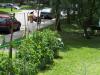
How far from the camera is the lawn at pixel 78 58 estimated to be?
15039 millimetres

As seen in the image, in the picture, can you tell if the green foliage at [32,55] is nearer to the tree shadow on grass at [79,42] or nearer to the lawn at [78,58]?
the lawn at [78,58]

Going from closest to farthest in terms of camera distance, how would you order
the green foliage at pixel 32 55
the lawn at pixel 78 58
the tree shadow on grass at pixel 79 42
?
the green foliage at pixel 32 55
the lawn at pixel 78 58
the tree shadow on grass at pixel 79 42

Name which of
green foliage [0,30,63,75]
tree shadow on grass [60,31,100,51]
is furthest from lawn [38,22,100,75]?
green foliage [0,30,63,75]

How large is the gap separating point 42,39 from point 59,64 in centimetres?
133

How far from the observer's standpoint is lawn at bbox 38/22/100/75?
1504 centimetres

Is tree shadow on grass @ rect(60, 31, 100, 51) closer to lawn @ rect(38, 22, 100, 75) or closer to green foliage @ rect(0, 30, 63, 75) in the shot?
lawn @ rect(38, 22, 100, 75)

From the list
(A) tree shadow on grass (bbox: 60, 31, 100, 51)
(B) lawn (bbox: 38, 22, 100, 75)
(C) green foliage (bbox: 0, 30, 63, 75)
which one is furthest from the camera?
(A) tree shadow on grass (bbox: 60, 31, 100, 51)

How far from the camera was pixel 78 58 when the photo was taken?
1852 cm

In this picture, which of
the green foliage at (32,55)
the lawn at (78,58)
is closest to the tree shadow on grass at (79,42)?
the lawn at (78,58)

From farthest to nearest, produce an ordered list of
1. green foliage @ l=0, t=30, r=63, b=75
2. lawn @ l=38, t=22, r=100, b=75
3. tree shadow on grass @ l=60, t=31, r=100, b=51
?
1. tree shadow on grass @ l=60, t=31, r=100, b=51
2. lawn @ l=38, t=22, r=100, b=75
3. green foliage @ l=0, t=30, r=63, b=75

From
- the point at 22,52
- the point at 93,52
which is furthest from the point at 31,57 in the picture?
the point at 93,52

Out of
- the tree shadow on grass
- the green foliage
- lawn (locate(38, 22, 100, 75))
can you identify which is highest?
the green foliage

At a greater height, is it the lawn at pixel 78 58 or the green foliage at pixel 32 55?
the green foliage at pixel 32 55

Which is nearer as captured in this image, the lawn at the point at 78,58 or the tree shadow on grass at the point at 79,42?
the lawn at the point at 78,58
